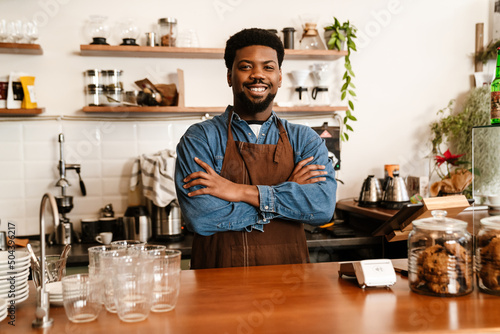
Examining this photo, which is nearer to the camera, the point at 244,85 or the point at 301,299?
the point at 301,299

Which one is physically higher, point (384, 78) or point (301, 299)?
point (384, 78)

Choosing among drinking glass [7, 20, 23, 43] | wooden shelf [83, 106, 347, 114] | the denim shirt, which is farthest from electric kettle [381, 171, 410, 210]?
drinking glass [7, 20, 23, 43]

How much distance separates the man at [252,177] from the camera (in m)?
2.16

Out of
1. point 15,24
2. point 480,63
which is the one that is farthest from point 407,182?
point 15,24

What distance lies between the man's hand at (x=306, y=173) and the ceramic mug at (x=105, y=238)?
1439mm

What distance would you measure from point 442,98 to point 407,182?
794 mm

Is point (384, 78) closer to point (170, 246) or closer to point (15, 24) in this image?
point (170, 246)

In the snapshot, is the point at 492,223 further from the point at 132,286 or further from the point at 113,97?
the point at 113,97

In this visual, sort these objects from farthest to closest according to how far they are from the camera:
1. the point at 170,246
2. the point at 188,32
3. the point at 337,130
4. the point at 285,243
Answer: the point at 337,130, the point at 188,32, the point at 170,246, the point at 285,243

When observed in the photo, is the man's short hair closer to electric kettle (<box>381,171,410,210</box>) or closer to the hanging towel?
the hanging towel

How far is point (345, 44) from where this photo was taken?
12.9ft

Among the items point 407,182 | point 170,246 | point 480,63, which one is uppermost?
point 480,63

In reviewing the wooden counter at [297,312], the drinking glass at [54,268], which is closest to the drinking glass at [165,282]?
the wooden counter at [297,312]

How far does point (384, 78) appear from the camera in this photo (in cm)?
412
